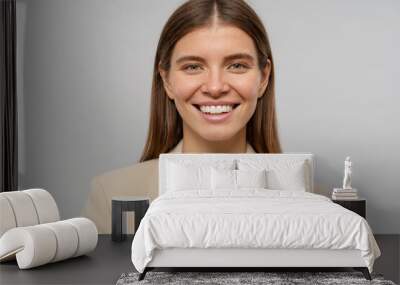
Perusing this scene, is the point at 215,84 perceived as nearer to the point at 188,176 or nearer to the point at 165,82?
the point at 165,82

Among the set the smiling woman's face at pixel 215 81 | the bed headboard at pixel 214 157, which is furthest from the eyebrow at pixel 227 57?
the bed headboard at pixel 214 157

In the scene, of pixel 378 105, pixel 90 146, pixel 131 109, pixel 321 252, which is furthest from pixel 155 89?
pixel 321 252

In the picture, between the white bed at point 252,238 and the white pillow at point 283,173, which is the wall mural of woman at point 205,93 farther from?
the white bed at point 252,238

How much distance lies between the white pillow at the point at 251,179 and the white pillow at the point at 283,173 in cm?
11

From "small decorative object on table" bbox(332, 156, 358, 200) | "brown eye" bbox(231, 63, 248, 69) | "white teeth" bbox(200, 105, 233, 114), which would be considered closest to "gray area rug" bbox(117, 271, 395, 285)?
"small decorative object on table" bbox(332, 156, 358, 200)

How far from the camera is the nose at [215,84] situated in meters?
7.00

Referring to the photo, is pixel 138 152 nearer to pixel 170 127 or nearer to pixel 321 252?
pixel 170 127

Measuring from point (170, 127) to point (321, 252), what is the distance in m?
2.58

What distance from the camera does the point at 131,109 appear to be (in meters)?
7.28

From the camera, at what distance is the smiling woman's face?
23.0ft

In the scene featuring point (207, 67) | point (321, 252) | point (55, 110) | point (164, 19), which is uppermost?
point (164, 19)

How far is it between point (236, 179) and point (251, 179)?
14cm

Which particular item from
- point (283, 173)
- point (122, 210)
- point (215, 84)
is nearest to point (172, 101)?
point (215, 84)

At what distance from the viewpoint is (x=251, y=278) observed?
16.7 ft
